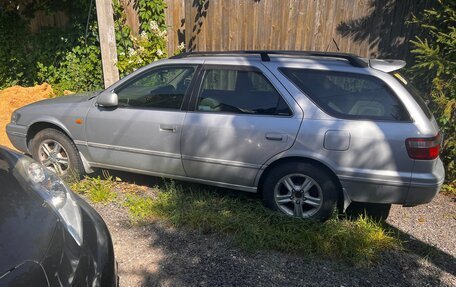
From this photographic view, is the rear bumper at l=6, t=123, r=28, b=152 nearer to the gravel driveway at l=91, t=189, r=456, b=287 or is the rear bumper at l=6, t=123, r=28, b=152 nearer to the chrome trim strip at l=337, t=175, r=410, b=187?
the gravel driveway at l=91, t=189, r=456, b=287

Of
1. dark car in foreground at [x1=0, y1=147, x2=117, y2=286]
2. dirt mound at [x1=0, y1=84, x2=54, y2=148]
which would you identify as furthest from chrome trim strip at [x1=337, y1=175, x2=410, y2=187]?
dirt mound at [x1=0, y1=84, x2=54, y2=148]

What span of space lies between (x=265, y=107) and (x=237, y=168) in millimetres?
671

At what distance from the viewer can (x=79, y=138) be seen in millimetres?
4785

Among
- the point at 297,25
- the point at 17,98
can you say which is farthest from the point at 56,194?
the point at 17,98

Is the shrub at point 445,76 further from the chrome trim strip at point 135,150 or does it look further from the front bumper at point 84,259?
the front bumper at point 84,259

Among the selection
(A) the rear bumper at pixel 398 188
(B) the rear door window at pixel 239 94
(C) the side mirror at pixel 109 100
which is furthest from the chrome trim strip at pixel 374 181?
(C) the side mirror at pixel 109 100

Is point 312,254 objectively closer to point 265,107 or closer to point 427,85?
point 265,107

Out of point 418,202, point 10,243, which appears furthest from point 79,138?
point 418,202

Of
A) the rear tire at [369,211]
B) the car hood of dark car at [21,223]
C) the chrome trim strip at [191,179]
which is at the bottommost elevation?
the rear tire at [369,211]

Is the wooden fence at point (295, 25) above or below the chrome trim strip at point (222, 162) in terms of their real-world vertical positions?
above

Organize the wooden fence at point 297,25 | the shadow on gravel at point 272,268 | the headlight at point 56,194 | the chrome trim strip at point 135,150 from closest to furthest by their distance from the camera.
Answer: the headlight at point 56,194
the shadow on gravel at point 272,268
the chrome trim strip at point 135,150
the wooden fence at point 297,25

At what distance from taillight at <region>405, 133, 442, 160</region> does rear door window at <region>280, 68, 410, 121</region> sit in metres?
0.22

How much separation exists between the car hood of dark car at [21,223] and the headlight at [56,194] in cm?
7

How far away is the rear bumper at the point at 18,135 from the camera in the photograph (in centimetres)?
503
